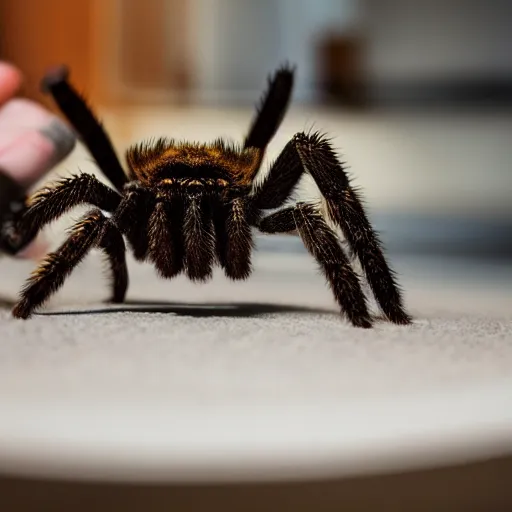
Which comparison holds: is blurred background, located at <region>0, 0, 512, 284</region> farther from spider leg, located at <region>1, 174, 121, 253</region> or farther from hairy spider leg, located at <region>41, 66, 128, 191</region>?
spider leg, located at <region>1, 174, 121, 253</region>

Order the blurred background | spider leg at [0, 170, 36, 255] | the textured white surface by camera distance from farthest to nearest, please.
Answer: the blurred background
spider leg at [0, 170, 36, 255]
the textured white surface

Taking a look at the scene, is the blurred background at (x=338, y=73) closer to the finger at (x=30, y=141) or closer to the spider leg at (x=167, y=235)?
the finger at (x=30, y=141)

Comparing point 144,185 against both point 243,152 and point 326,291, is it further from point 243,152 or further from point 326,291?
point 326,291

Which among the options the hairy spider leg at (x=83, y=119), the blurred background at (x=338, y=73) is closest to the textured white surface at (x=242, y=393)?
the hairy spider leg at (x=83, y=119)

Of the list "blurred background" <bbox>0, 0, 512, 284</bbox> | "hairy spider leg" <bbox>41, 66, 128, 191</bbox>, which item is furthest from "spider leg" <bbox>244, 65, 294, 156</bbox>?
"blurred background" <bbox>0, 0, 512, 284</bbox>

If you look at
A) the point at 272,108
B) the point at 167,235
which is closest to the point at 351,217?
the point at 167,235

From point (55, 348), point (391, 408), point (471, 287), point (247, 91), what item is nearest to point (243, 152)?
point (55, 348)
